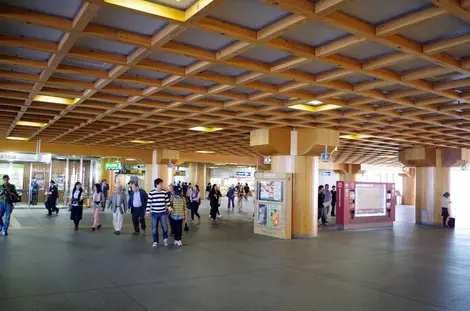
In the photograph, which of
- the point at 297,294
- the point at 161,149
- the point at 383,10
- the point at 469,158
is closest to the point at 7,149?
the point at 161,149

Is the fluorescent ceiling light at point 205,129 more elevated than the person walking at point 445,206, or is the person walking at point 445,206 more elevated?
the fluorescent ceiling light at point 205,129

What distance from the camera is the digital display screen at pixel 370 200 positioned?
703 inches

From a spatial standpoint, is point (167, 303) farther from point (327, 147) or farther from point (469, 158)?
point (469, 158)

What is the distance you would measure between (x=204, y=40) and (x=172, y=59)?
1.22 metres

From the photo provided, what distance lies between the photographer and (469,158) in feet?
67.5

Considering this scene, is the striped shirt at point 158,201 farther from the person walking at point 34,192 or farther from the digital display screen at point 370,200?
A: the person walking at point 34,192

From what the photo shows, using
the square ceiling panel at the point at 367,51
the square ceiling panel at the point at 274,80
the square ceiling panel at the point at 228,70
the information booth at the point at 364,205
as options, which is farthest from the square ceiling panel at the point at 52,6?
the information booth at the point at 364,205

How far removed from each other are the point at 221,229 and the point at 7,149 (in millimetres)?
14379

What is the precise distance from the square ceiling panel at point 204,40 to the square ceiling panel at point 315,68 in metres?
1.86

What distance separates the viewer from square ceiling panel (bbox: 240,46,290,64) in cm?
662

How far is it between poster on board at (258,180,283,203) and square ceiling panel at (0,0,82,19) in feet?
31.8

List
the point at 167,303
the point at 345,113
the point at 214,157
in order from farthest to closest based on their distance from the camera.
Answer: the point at 214,157 → the point at 345,113 → the point at 167,303

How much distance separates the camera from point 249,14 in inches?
203

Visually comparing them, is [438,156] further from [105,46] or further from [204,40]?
[105,46]
